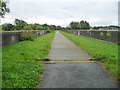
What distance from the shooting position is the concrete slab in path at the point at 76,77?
8.39m

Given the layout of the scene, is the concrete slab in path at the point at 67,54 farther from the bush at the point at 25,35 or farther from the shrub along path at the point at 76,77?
the bush at the point at 25,35

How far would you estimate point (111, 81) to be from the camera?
8945mm

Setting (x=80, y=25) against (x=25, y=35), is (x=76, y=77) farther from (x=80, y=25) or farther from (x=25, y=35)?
(x=80, y=25)

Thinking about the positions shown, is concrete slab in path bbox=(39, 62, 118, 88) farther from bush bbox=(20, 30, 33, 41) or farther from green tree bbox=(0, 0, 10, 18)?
bush bbox=(20, 30, 33, 41)

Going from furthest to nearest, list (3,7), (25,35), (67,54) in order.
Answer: (25,35), (3,7), (67,54)

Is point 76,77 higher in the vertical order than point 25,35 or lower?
lower

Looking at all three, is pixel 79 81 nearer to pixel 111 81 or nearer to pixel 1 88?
pixel 111 81

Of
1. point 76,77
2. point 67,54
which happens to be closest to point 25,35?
point 67,54

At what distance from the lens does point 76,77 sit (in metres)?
9.55

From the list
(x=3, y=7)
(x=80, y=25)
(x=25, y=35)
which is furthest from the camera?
(x=80, y=25)

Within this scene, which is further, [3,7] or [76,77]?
[3,7]

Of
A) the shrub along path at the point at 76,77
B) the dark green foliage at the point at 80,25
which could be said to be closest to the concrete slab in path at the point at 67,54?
the shrub along path at the point at 76,77

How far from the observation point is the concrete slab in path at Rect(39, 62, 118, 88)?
8391 millimetres

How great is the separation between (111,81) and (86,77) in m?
0.92
